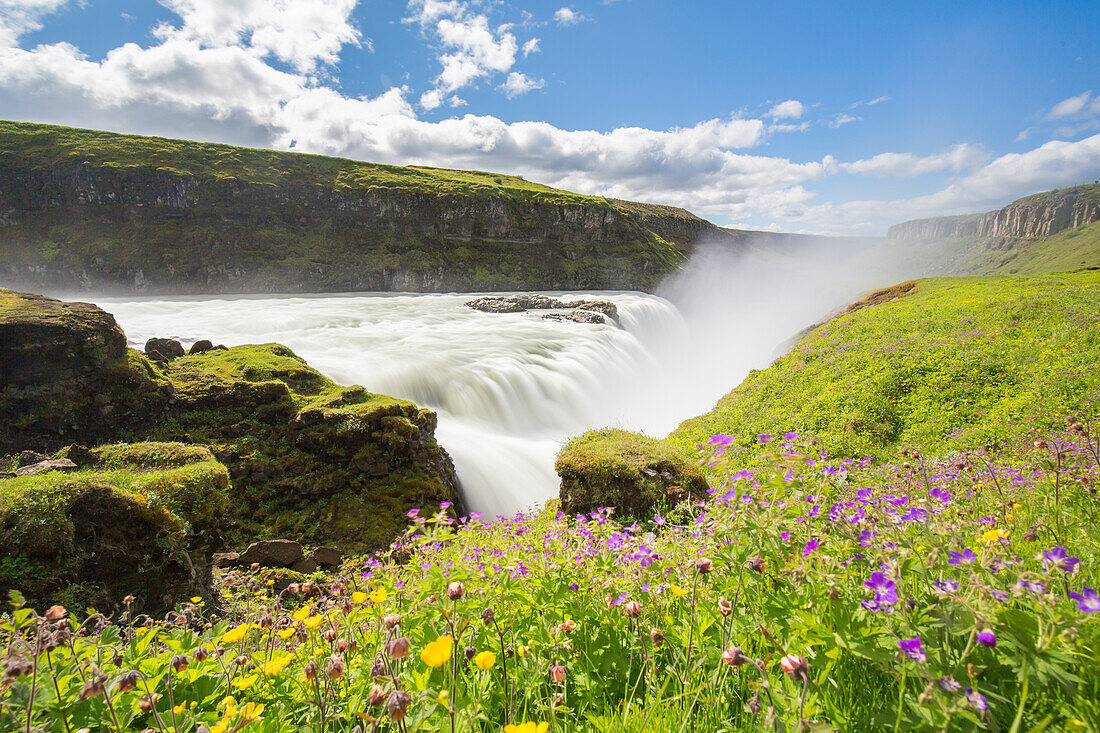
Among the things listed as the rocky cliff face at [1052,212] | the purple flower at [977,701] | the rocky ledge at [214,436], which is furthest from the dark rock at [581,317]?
the rocky cliff face at [1052,212]

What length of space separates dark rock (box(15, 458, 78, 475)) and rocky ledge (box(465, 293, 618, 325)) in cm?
3049

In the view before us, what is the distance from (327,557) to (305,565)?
1.13 ft

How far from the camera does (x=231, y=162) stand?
85.2 metres

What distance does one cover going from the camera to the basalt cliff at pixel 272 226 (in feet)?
227

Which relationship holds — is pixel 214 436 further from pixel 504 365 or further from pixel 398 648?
pixel 504 365

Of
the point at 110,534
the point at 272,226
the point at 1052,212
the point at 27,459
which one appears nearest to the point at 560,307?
the point at 27,459

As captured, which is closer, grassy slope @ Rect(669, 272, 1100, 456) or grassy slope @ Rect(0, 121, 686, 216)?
grassy slope @ Rect(669, 272, 1100, 456)

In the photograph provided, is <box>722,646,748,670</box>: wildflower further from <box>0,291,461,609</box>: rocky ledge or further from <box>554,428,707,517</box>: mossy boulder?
<box>0,291,461,609</box>: rocky ledge

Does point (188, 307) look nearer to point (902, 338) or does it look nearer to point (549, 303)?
point (549, 303)

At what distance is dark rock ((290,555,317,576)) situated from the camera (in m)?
7.18

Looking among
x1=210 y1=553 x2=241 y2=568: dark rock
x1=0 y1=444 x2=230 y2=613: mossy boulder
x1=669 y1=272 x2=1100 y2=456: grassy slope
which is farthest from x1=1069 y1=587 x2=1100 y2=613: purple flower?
x1=210 y1=553 x2=241 y2=568: dark rock

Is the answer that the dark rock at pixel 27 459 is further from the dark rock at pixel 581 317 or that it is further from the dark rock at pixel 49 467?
the dark rock at pixel 581 317

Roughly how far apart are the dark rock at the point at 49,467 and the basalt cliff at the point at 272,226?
260ft

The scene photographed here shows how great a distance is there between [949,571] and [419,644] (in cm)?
236
